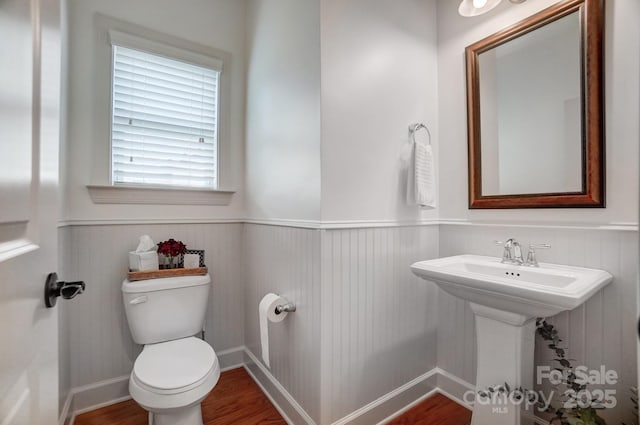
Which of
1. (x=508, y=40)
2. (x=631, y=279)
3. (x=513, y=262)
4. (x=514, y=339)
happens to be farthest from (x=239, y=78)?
(x=631, y=279)

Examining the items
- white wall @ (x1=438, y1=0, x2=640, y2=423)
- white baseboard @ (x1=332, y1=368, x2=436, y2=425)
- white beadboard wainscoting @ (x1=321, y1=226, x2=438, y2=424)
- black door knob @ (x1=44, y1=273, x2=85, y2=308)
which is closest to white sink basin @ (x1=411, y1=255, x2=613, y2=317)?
white wall @ (x1=438, y1=0, x2=640, y2=423)

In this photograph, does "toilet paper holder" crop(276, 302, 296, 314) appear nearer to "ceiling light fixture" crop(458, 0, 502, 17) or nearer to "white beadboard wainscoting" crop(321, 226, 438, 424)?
"white beadboard wainscoting" crop(321, 226, 438, 424)

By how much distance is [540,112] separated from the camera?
4.78 feet

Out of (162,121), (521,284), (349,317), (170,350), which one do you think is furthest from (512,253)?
(162,121)

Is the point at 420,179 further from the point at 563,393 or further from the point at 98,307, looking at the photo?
the point at 98,307

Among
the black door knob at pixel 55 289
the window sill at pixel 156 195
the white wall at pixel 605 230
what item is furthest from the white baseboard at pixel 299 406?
the black door knob at pixel 55 289

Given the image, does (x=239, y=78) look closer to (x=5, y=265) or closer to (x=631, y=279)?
(x=5, y=265)

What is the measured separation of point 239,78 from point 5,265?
2.07 meters

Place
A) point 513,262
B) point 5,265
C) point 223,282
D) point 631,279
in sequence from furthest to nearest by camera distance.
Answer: point 223,282 < point 513,262 < point 631,279 < point 5,265

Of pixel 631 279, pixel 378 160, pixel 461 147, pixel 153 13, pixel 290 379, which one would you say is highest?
A: pixel 153 13

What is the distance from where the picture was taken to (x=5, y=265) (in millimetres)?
446

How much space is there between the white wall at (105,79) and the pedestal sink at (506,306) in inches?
63.9

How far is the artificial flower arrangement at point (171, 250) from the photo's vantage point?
5.84ft

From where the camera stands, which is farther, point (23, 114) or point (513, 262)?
point (513, 262)
